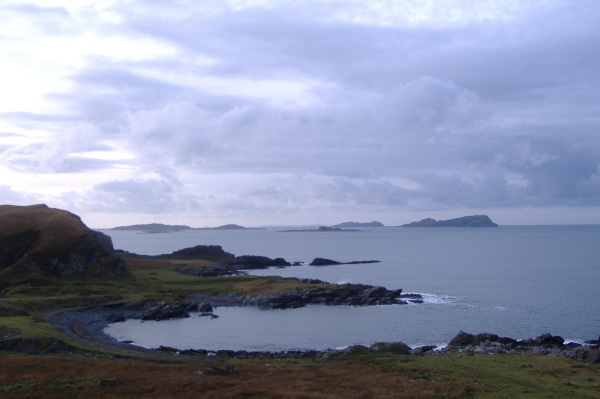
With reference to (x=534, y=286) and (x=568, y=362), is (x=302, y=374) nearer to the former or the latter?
(x=568, y=362)

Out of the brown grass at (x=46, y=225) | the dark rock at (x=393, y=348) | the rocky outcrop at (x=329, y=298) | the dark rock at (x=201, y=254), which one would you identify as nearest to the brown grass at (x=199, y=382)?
the dark rock at (x=393, y=348)

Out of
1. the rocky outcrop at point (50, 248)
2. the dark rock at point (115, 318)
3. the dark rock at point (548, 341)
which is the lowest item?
the dark rock at point (115, 318)

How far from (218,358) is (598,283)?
9885 cm

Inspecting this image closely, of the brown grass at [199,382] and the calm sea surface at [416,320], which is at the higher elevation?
the brown grass at [199,382]

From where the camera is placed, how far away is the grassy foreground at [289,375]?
32.1 metres

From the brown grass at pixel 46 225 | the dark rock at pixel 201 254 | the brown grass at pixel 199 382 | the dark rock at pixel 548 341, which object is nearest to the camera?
the brown grass at pixel 199 382

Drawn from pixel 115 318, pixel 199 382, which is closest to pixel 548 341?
pixel 199 382

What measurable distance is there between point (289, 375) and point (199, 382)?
7091mm

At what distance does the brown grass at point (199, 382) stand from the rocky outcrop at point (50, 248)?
208 ft

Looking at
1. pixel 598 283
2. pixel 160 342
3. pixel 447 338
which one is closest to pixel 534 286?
pixel 598 283

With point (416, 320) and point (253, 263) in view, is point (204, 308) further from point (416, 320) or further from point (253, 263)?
point (253, 263)

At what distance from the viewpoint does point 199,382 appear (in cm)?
3428

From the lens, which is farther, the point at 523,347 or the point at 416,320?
the point at 416,320

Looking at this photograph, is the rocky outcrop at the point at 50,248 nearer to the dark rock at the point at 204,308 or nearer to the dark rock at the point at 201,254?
the dark rock at the point at 204,308
